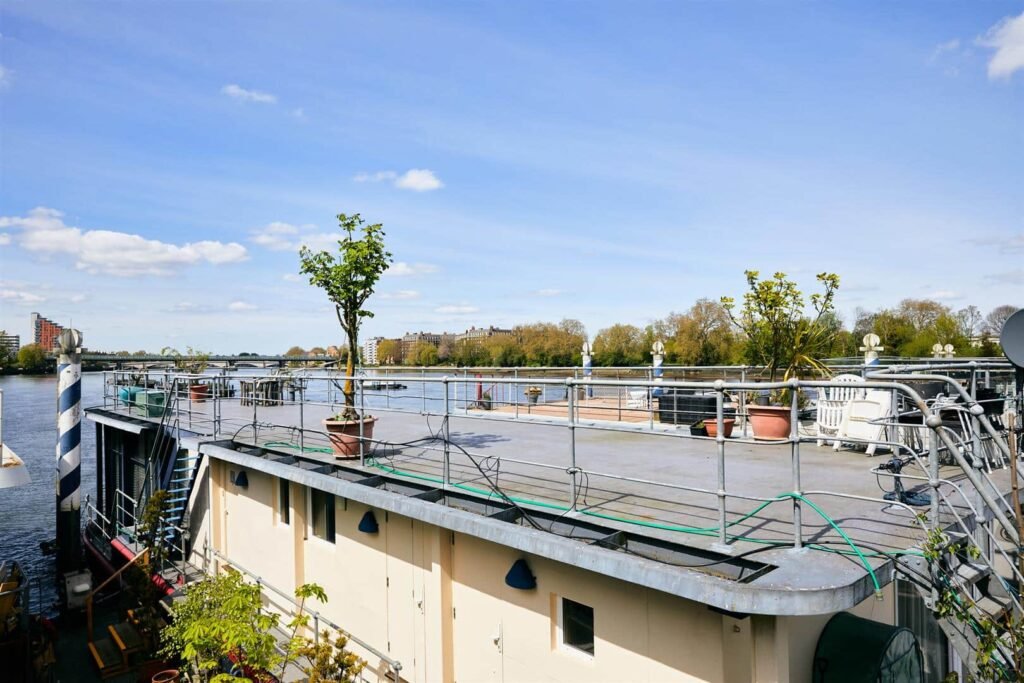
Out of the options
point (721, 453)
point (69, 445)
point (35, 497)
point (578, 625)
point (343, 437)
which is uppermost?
point (721, 453)

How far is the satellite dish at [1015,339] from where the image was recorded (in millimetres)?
7242

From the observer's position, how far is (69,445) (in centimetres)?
1647

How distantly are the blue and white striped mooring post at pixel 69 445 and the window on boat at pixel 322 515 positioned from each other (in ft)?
34.2

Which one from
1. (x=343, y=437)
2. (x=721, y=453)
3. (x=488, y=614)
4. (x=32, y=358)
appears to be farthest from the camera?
(x=32, y=358)

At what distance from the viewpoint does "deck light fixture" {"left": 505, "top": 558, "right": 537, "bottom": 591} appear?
6055 millimetres

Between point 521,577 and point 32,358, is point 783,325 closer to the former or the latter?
point 521,577

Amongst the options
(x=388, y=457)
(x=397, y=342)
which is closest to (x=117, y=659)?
(x=388, y=457)

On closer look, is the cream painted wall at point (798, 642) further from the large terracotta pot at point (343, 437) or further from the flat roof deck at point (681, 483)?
the large terracotta pot at point (343, 437)

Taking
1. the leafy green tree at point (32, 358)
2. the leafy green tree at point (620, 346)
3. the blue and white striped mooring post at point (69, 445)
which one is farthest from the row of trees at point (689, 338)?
the leafy green tree at point (32, 358)

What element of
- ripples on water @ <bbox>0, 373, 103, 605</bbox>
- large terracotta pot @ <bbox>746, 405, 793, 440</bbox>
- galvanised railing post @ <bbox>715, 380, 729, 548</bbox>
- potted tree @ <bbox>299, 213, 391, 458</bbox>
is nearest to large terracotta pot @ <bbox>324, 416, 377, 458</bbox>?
potted tree @ <bbox>299, 213, 391, 458</bbox>

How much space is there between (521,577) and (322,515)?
450cm

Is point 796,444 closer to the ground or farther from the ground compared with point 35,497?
farther from the ground

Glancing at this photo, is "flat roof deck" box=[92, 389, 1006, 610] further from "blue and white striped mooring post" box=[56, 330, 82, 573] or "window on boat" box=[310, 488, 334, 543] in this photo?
"blue and white striped mooring post" box=[56, 330, 82, 573]

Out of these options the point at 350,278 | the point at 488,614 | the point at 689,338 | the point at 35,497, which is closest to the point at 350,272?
the point at 350,278
